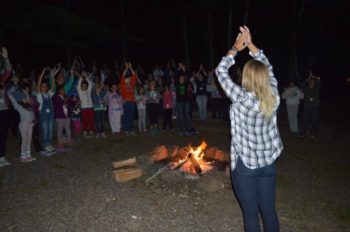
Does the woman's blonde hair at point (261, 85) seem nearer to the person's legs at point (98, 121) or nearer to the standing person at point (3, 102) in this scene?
the standing person at point (3, 102)

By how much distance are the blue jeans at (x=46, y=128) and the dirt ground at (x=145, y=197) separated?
853 millimetres

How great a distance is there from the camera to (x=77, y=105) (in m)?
11.8

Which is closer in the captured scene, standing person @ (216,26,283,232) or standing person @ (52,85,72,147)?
standing person @ (216,26,283,232)

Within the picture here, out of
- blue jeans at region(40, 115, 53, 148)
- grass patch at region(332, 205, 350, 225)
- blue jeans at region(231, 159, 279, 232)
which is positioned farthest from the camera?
blue jeans at region(40, 115, 53, 148)

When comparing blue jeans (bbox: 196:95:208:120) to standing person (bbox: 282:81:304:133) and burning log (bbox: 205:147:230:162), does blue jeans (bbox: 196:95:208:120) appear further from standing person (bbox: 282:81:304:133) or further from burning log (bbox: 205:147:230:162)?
burning log (bbox: 205:147:230:162)

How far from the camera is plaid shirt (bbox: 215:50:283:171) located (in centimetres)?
359

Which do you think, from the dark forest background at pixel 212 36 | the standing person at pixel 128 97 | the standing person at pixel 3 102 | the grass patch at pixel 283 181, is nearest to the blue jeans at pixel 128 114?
the standing person at pixel 128 97

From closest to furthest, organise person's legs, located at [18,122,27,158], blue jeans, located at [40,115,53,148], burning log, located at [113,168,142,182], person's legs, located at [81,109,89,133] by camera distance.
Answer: burning log, located at [113,168,142,182] < person's legs, located at [18,122,27,158] < blue jeans, located at [40,115,53,148] < person's legs, located at [81,109,89,133]

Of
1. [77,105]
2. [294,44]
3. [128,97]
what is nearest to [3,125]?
[77,105]

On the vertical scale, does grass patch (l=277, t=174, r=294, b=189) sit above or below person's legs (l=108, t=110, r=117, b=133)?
below

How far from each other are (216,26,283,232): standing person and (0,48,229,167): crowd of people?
676cm

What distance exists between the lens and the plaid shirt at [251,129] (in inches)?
141

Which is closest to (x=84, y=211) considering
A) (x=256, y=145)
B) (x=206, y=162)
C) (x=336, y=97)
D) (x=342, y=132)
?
(x=206, y=162)

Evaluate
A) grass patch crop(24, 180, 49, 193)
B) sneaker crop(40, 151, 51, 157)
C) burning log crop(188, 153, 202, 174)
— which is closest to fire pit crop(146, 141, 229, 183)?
burning log crop(188, 153, 202, 174)
